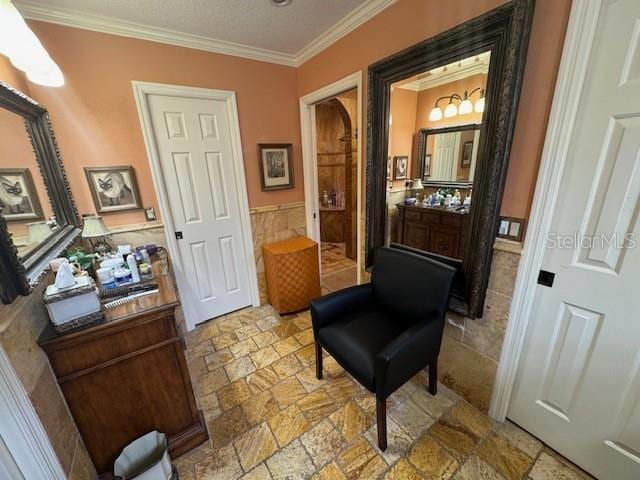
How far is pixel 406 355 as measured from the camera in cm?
132

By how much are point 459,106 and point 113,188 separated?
2.50m

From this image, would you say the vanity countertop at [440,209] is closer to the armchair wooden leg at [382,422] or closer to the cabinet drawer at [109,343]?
the armchair wooden leg at [382,422]

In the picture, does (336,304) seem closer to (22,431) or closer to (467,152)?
(467,152)

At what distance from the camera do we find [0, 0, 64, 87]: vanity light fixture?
93 centimetres

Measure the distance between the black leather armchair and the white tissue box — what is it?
3.64ft

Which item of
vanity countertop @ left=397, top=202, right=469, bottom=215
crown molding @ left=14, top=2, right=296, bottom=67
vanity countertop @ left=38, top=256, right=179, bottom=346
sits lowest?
vanity countertop @ left=38, top=256, right=179, bottom=346

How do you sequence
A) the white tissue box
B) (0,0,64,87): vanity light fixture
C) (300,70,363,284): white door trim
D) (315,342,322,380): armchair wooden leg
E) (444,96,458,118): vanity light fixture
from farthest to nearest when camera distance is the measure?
(300,70,363,284): white door trim < (315,342,322,380): armchair wooden leg < (444,96,458,118): vanity light fixture < the white tissue box < (0,0,64,87): vanity light fixture

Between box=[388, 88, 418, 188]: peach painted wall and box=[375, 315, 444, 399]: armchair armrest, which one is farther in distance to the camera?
box=[388, 88, 418, 188]: peach painted wall

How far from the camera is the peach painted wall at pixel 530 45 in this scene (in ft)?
3.51

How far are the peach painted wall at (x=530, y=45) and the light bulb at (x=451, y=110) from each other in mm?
392

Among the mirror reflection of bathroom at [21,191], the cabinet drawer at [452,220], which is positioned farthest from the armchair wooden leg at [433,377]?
the mirror reflection of bathroom at [21,191]

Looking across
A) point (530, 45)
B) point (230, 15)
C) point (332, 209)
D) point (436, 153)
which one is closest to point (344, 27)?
point (230, 15)

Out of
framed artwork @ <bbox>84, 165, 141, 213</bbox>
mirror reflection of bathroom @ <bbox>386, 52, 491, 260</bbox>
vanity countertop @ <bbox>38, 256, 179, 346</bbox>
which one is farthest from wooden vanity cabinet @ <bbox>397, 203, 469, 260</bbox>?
framed artwork @ <bbox>84, 165, 141, 213</bbox>

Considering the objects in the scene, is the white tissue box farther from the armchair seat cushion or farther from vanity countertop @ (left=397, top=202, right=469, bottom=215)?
vanity countertop @ (left=397, top=202, right=469, bottom=215)
